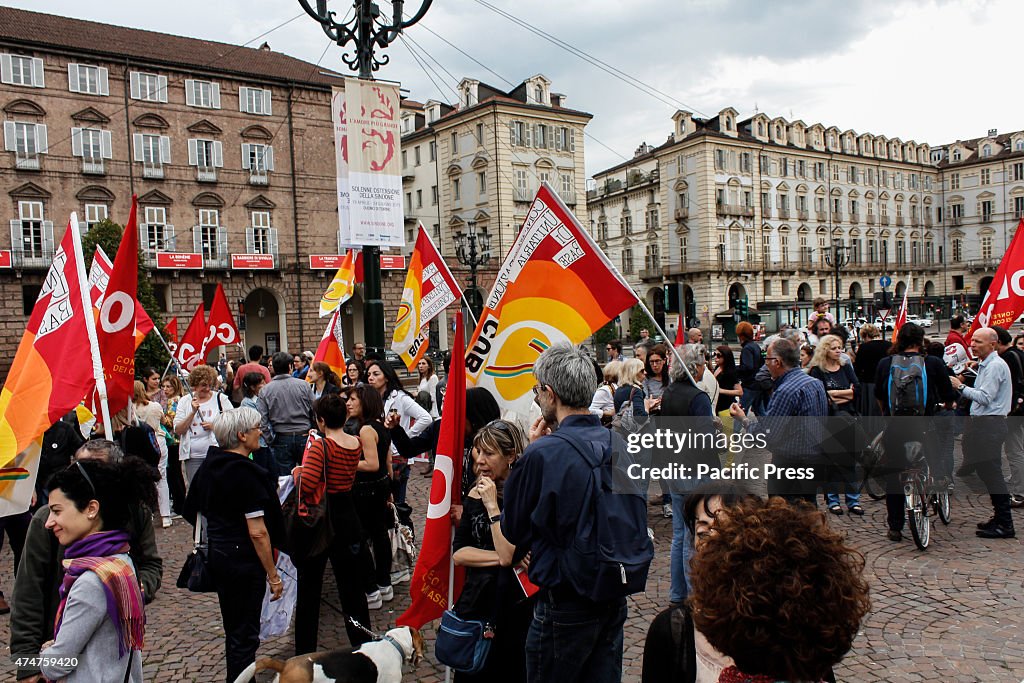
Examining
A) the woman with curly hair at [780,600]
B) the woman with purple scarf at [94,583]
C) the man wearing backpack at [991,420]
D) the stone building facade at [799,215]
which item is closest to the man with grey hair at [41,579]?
the woman with purple scarf at [94,583]

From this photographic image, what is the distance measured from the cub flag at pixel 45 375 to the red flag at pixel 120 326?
1.43 ft

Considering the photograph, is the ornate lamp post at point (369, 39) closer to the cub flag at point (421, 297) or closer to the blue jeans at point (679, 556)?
the cub flag at point (421, 297)

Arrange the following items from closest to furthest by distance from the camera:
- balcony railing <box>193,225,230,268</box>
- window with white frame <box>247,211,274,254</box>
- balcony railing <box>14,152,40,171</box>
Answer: balcony railing <box>14,152,40,171</box>, balcony railing <box>193,225,230,268</box>, window with white frame <box>247,211,274,254</box>

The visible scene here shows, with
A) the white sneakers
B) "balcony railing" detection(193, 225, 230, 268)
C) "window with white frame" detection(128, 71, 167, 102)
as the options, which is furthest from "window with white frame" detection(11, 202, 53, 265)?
the white sneakers

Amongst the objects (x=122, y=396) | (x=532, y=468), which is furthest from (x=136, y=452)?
(x=532, y=468)

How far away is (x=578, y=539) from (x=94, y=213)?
41.4 m

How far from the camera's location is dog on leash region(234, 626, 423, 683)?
3412 millimetres

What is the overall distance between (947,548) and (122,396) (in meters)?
7.09

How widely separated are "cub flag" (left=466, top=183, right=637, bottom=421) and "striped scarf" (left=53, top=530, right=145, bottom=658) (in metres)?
2.41

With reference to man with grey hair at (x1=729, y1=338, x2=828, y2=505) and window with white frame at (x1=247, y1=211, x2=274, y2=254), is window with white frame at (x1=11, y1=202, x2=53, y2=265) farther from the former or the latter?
man with grey hair at (x1=729, y1=338, x2=828, y2=505)

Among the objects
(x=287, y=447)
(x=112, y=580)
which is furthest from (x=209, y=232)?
(x=112, y=580)

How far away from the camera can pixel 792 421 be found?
5289 mm

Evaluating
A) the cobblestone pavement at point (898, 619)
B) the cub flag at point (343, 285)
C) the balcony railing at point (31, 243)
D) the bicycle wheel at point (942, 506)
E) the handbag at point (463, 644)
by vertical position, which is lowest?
the cobblestone pavement at point (898, 619)

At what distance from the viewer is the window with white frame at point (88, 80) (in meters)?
36.8
